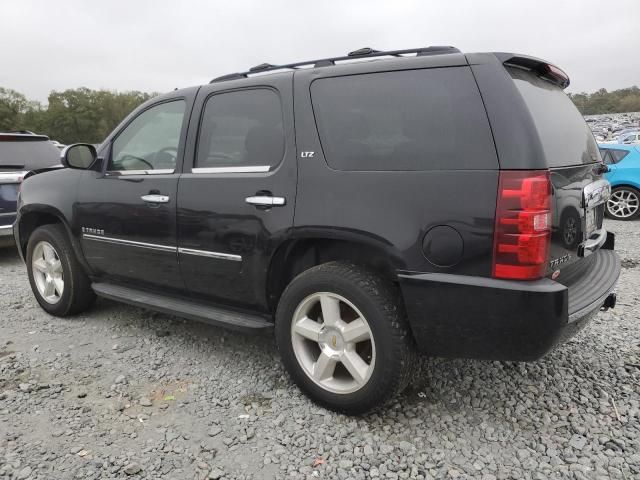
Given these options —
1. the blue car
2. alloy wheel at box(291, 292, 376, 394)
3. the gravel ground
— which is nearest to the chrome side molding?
alloy wheel at box(291, 292, 376, 394)

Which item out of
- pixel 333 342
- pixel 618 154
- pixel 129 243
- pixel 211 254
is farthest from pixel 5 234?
pixel 618 154

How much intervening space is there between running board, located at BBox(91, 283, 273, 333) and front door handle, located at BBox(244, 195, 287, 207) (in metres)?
0.71

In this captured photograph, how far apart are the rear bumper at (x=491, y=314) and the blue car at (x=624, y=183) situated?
7867 mm

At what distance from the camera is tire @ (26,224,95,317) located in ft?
13.4

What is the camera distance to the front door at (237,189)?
2799mm

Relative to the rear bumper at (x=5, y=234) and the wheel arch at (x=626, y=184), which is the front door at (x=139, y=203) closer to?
the rear bumper at (x=5, y=234)

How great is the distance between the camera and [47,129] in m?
67.6

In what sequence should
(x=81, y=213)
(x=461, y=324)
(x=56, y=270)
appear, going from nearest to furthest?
(x=461, y=324), (x=81, y=213), (x=56, y=270)

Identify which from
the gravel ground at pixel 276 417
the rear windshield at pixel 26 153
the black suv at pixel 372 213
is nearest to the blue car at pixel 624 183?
the gravel ground at pixel 276 417

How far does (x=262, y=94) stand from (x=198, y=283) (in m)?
1.25

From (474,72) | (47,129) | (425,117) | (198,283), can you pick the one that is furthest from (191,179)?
(47,129)

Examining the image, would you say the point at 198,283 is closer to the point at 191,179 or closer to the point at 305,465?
the point at 191,179

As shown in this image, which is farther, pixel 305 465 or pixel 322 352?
pixel 322 352

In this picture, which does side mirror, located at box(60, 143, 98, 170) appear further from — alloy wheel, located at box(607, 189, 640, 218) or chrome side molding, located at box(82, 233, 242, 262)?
alloy wheel, located at box(607, 189, 640, 218)
